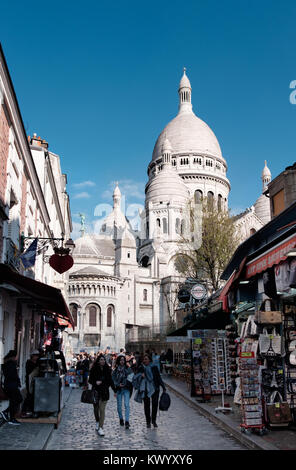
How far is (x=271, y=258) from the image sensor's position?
8.31 m

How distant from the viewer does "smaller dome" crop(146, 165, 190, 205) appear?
82.8m

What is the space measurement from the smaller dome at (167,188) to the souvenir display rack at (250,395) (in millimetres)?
72785

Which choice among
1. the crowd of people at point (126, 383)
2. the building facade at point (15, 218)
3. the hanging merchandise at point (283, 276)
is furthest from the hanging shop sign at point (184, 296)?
the hanging merchandise at point (283, 276)

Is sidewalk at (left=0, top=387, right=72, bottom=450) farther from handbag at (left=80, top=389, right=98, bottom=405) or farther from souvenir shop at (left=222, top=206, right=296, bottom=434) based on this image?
souvenir shop at (left=222, top=206, right=296, bottom=434)

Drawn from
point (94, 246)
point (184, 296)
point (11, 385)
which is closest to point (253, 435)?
point (11, 385)

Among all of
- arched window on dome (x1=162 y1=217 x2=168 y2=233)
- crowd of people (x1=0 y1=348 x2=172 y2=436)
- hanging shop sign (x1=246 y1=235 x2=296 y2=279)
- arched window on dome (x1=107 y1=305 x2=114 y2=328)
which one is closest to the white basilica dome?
arched window on dome (x1=162 y1=217 x2=168 y2=233)

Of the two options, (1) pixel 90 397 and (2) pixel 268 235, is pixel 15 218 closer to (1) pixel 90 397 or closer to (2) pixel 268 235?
(1) pixel 90 397

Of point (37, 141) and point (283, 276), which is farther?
point (37, 141)

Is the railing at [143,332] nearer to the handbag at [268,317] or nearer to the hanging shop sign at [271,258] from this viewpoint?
the hanging shop sign at [271,258]

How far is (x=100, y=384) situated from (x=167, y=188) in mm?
74712

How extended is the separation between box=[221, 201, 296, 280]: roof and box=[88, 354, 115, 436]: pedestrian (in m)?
3.86

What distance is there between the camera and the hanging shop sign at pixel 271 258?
7441 mm

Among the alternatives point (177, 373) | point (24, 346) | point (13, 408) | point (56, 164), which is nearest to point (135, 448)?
point (13, 408)
